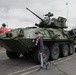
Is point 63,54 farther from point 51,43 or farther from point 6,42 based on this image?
point 6,42

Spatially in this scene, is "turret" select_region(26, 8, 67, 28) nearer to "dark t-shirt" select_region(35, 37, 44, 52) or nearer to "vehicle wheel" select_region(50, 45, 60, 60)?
"vehicle wheel" select_region(50, 45, 60, 60)

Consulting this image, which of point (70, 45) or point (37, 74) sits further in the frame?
point (70, 45)

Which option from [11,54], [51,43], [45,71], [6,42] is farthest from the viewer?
[11,54]

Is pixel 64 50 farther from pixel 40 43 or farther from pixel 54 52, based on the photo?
pixel 40 43

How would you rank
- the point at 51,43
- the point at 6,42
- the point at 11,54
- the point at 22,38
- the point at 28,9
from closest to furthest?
the point at 22,38
the point at 6,42
the point at 51,43
the point at 11,54
the point at 28,9

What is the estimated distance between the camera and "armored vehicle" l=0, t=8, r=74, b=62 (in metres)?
10.4

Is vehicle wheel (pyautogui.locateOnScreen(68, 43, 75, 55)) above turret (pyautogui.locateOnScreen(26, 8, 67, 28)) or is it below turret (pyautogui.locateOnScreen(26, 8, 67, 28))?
below

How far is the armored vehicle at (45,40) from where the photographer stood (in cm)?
1038

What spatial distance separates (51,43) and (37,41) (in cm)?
274

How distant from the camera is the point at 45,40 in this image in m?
11.2

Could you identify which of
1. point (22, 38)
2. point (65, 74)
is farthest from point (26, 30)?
point (65, 74)

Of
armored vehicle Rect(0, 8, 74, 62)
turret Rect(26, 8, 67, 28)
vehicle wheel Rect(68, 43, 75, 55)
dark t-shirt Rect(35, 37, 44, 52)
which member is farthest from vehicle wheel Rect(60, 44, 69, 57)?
dark t-shirt Rect(35, 37, 44, 52)

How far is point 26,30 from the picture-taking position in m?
11.1

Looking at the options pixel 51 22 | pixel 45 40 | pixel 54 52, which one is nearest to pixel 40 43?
pixel 45 40
